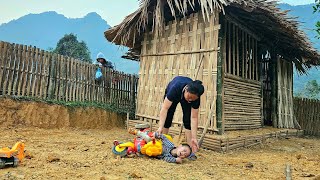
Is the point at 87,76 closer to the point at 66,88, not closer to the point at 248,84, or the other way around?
the point at 66,88

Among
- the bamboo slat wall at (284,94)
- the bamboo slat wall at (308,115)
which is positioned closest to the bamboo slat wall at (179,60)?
the bamboo slat wall at (284,94)

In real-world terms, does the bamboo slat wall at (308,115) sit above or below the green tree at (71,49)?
below

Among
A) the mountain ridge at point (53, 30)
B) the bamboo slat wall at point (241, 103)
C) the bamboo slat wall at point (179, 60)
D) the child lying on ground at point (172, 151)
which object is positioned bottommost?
the child lying on ground at point (172, 151)

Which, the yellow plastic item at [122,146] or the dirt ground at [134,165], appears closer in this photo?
the dirt ground at [134,165]

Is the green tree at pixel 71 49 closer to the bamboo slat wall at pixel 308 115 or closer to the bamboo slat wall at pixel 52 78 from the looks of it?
the bamboo slat wall at pixel 52 78

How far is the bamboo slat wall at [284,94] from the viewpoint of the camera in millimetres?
8891

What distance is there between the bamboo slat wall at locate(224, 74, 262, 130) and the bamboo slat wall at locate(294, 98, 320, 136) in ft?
14.0

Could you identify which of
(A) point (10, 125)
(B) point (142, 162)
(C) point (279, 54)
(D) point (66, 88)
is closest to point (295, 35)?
(C) point (279, 54)

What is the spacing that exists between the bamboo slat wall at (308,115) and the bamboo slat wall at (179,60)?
680 centimetres

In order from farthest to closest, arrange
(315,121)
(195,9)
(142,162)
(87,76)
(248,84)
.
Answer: (315,121) < (87,76) < (248,84) < (195,9) < (142,162)

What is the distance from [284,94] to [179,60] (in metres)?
4.28

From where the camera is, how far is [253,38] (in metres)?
7.95

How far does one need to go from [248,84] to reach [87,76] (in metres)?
4.46

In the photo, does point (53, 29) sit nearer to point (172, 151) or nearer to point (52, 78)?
point (52, 78)
